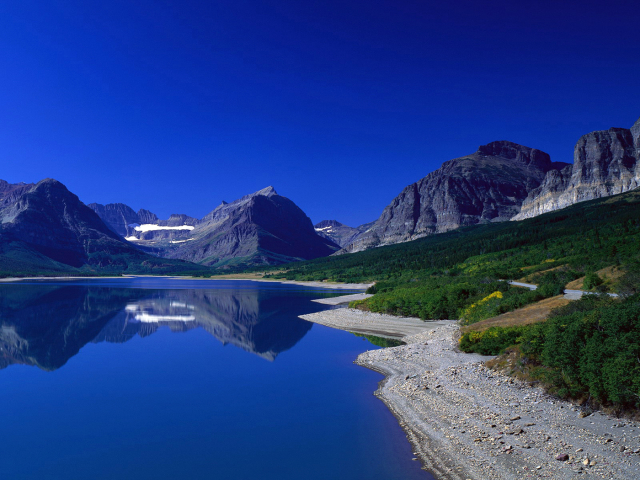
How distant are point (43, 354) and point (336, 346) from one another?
34.8m

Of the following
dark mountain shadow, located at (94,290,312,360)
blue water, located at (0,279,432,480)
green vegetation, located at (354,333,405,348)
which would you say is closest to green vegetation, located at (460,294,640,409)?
blue water, located at (0,279,432,480)

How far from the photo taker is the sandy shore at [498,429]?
1631 centimetres

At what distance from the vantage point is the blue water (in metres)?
19.7

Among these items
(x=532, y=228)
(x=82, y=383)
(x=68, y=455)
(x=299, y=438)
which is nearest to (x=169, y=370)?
(x=82, y=383)

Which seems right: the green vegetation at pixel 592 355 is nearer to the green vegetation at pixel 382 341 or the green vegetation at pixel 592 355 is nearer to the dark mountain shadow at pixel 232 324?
the green vegetation at pixel 382 341

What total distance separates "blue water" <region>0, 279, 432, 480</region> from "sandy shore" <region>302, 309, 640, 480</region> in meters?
1.55

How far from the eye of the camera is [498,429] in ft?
66.5

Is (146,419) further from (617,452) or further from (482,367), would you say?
(617,452)

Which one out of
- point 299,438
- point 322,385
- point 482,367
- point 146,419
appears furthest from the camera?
point 322,385

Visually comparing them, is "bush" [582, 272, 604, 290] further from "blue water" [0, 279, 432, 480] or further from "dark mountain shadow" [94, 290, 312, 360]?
"dark mountain shadow" [94, 290, 312, 360]

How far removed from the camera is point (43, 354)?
48.2 m

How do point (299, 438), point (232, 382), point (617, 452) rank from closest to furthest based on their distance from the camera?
point (617, 452)
point (299, 438)
point (232, 382)

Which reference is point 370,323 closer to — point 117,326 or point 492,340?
point 492,340

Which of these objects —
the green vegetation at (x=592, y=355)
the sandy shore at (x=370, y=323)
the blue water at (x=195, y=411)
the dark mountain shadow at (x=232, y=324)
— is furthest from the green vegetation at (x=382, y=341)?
the green vegetation at (x=592, y=355)
